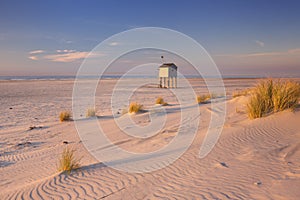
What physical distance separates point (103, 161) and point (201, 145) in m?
2.42

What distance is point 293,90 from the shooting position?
924 cm

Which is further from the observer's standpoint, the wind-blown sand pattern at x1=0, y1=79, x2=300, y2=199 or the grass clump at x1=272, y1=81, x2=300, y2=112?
the grass clump at x1=272, y1=81, x2=300, y2=112

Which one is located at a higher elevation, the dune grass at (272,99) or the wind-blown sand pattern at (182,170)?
the dune grass at (272,99)

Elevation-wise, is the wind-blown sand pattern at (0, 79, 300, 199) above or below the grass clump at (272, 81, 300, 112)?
below

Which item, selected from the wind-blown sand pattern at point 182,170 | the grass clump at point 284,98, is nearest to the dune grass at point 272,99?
the grass clump at point 284,98

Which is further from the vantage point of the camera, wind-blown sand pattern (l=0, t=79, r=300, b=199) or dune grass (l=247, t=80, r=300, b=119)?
dune grass (l=247, t=80, r=300, b=119)

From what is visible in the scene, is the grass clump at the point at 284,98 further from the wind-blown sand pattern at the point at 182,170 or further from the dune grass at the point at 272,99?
the wind-blown sand pattern at the point at 182,170

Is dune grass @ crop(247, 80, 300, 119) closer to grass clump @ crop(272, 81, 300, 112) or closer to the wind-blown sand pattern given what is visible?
grass clump @ crop(272, 81, 300, 112)

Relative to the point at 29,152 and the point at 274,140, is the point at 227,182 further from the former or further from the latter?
the point at 29,152

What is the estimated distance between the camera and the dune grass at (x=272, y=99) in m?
8.74

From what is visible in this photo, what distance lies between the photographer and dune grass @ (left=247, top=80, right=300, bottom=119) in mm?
8742

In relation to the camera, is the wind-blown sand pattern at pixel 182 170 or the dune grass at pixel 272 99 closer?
the wind-blown sand pattern at pixel 182 170

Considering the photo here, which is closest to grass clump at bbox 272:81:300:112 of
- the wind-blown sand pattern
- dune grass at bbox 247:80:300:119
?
dune grass at bbox 247:80:300:119

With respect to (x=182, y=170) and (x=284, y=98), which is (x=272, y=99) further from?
(x=182, y=170)
